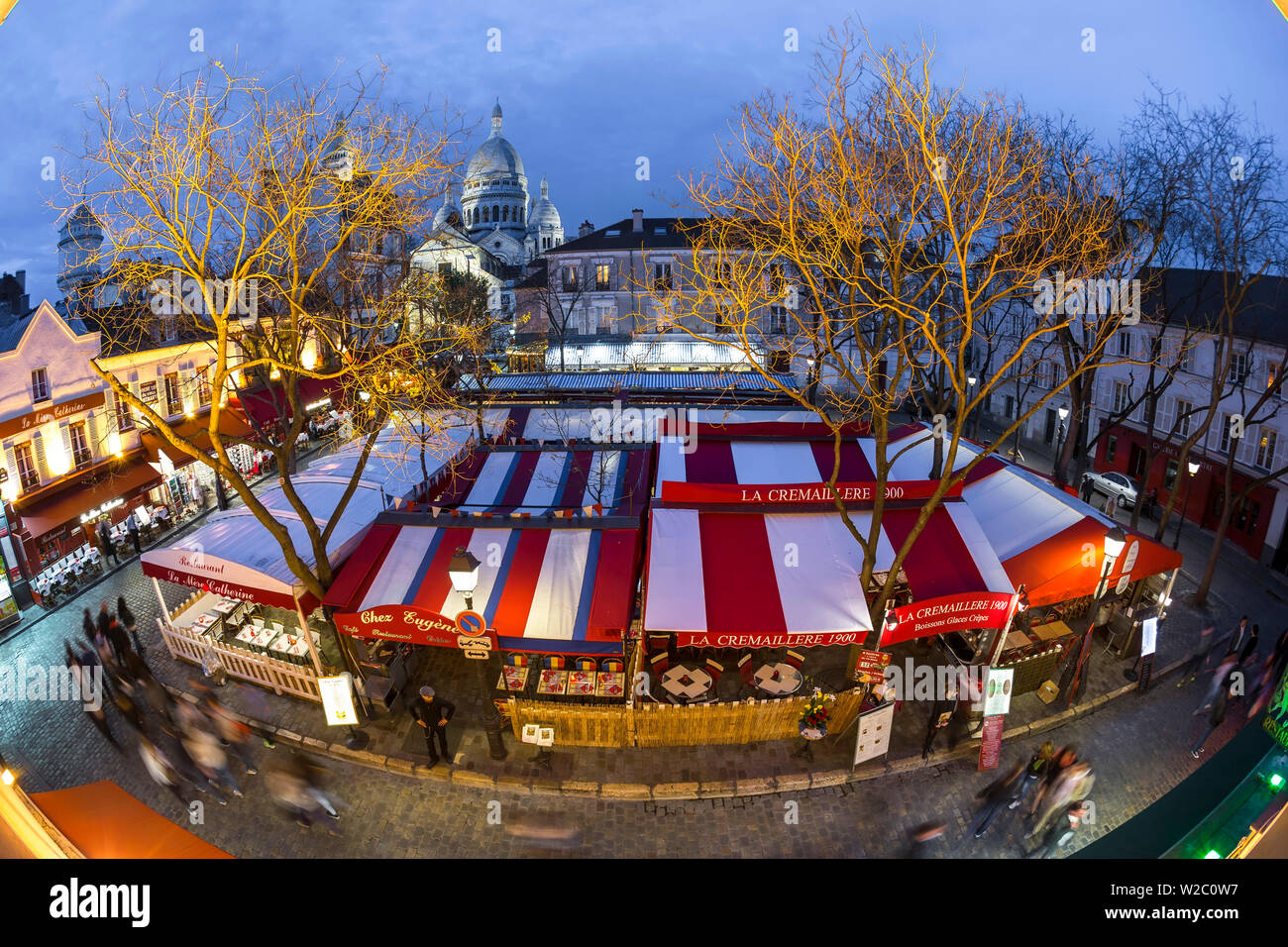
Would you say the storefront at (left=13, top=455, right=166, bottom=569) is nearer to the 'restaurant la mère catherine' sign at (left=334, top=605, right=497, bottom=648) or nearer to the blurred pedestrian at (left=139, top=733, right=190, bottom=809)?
the blurred pedestrian at (left=139, top=733, right=190, bottom=809)

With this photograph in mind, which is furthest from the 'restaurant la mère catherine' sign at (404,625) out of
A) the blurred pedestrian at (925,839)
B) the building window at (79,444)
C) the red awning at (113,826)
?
the building window at (79,444)

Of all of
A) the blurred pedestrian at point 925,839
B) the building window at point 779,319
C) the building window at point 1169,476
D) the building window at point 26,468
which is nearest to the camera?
the blurred pedestrian at point 925,839

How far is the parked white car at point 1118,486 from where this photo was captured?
20.1m

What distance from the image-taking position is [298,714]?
10.1 meters

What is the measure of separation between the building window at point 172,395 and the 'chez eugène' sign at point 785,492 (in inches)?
792

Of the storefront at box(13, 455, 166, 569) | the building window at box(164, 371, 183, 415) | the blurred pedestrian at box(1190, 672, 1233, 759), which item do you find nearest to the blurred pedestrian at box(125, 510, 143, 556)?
the storefront at box(13, 455, 166, 569)

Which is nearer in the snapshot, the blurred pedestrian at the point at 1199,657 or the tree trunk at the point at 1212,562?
the blurred pedestrian at the point at 1199,657

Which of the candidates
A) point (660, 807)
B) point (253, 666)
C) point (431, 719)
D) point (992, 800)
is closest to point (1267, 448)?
point (992, 800)

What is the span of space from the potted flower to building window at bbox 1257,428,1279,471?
57.0 ft

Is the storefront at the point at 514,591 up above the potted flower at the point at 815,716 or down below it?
above

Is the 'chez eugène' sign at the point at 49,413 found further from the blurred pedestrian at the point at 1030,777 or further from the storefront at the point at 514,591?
the blurred pedestrian at the point at 1030,777
